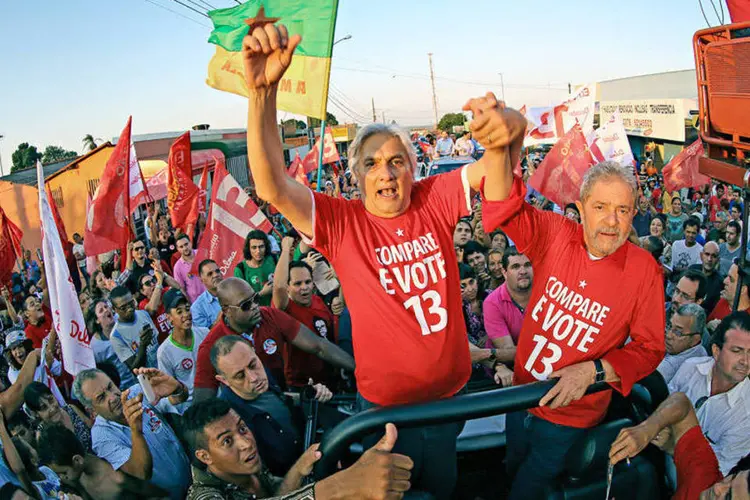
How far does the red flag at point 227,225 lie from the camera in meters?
6.75

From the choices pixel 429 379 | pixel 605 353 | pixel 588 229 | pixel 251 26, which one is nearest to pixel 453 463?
pixel 429 379

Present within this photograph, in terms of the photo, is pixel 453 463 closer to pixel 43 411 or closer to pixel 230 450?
pixel 230 450

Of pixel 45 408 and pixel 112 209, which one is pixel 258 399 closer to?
pixel 45 408

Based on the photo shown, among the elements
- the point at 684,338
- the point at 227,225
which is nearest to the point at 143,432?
the point at 684,338

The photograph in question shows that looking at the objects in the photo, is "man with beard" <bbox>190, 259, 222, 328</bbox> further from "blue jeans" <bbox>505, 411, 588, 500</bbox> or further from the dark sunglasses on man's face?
"blue jeans" <bbox>505, 411, 588, 500</bbox>

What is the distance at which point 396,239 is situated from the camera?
194cm

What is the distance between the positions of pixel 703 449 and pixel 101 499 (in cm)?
270

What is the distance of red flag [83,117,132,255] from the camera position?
277 inches

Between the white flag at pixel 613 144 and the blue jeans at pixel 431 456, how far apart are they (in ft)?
28.7

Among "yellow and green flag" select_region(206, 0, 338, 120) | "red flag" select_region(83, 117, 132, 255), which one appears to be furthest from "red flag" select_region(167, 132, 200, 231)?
"yellow and green flag" select_region(206, 0, 338, 120)

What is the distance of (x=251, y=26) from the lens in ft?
5.35

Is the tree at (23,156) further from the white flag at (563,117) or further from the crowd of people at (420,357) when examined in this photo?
the crowd of people at (420,357)

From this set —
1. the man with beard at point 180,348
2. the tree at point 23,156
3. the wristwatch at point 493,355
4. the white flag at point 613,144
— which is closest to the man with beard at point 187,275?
the man with beard at point 180,348

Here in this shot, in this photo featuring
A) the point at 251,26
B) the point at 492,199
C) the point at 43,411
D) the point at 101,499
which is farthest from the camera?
the point at 43,411
